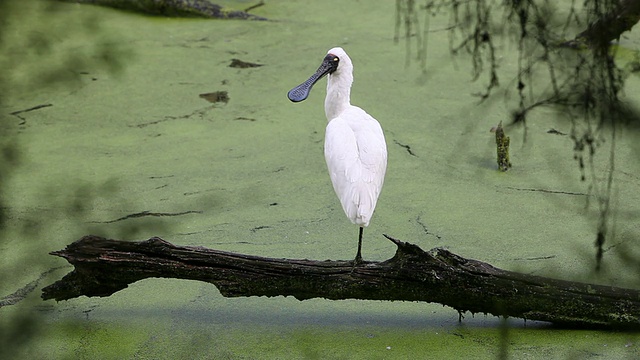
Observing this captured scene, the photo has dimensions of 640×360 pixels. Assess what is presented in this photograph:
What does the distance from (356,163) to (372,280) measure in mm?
358

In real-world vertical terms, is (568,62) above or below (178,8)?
above

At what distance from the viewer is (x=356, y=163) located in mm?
2432

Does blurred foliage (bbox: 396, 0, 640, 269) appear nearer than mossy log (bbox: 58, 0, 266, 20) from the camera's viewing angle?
Yes

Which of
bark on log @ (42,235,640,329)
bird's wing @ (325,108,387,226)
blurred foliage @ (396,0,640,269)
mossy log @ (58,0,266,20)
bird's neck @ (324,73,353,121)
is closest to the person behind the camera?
blurred foliage @ (396,0,640,269)

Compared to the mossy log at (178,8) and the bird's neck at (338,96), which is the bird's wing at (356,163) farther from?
the mossy log at (178,8)

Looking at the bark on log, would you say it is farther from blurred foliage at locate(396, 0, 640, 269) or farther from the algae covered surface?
blurred foliage at locate(396, 0, 640, 269)

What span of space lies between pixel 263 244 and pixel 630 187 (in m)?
1.27

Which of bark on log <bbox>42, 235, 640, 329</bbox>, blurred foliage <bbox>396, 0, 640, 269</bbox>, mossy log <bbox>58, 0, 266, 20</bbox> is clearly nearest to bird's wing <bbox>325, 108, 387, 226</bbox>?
bark on log <bbox>42, 235, 640, 329</bbox>

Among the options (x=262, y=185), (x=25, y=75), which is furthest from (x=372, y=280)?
(x=25, y=75)

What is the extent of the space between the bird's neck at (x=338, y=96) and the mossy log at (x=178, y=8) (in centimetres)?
196

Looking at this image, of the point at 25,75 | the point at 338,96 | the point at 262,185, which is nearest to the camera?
the point at 338,96

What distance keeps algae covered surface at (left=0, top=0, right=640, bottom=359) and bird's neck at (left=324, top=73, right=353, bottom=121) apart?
0.35 m

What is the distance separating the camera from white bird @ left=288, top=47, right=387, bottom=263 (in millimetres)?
2326

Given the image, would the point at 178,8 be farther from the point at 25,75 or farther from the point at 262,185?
the point at 262,185
